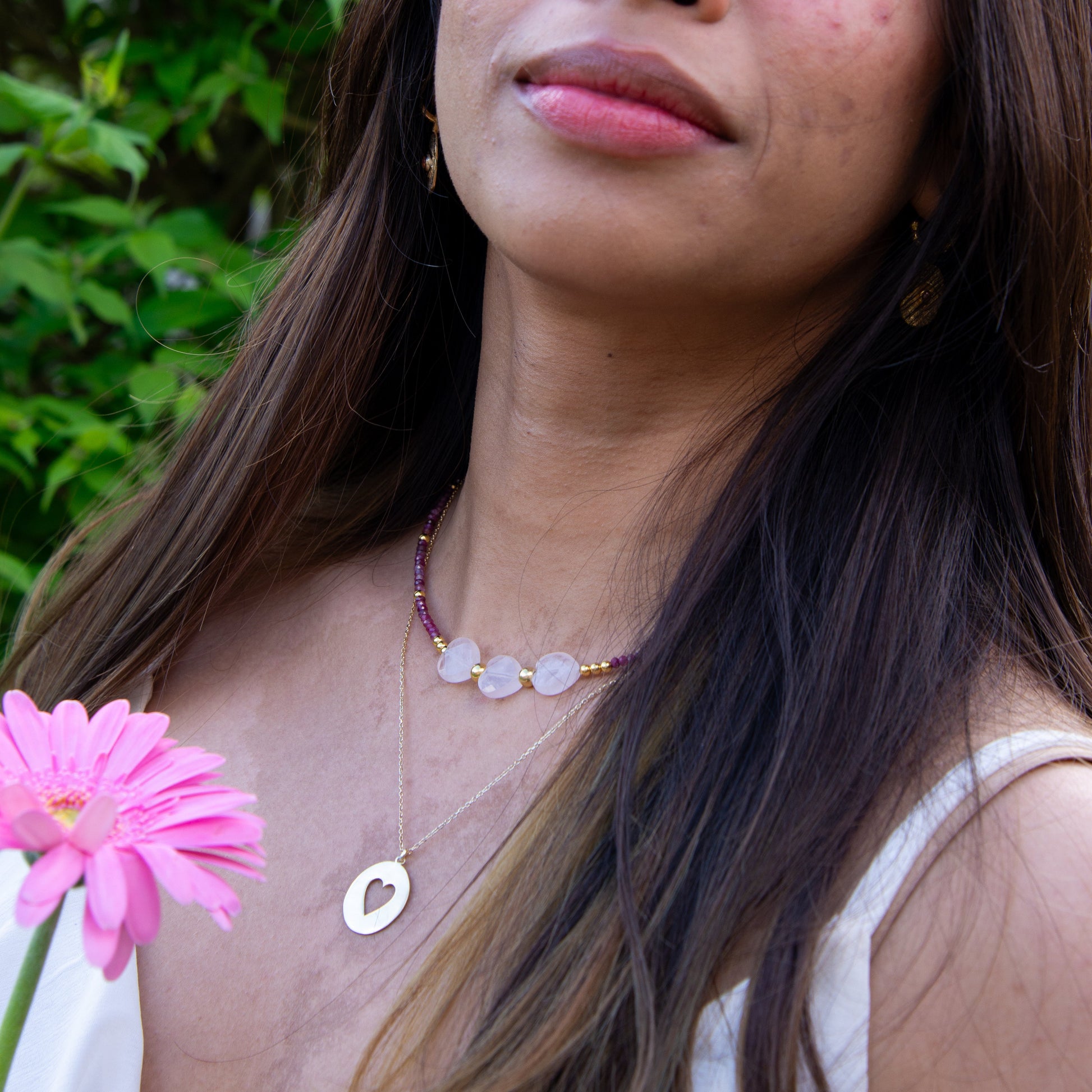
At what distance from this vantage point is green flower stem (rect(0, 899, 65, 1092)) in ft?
1.88

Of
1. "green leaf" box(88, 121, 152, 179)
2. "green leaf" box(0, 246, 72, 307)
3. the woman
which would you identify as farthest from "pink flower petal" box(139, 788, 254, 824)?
"green leaf" box(0, 246, 72, 307)

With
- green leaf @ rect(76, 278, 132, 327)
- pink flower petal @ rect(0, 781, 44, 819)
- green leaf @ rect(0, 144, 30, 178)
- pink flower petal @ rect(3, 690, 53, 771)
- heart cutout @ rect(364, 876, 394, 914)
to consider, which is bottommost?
heart cutout @ rect(364, 876, 394, 914)

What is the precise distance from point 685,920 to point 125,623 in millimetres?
1018

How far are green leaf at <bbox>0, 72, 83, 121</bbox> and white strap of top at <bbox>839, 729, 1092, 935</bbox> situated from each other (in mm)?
1911

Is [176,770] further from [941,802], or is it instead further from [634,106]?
[634,106]

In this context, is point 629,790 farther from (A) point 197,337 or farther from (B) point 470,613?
(A) point 197,337

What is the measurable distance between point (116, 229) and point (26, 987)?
2.28m

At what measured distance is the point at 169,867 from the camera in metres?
0.59

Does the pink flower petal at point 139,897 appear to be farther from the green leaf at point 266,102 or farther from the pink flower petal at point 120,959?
the green leaf at point 266,102

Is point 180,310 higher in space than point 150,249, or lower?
lower

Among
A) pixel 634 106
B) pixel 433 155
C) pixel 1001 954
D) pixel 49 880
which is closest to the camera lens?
pixel 49 880

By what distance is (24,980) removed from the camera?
1.89ft

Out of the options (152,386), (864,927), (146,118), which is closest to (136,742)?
(864,927)

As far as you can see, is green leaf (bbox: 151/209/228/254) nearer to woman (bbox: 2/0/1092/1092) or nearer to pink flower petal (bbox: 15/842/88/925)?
woman (bbox: 2/0/1092/1092)
